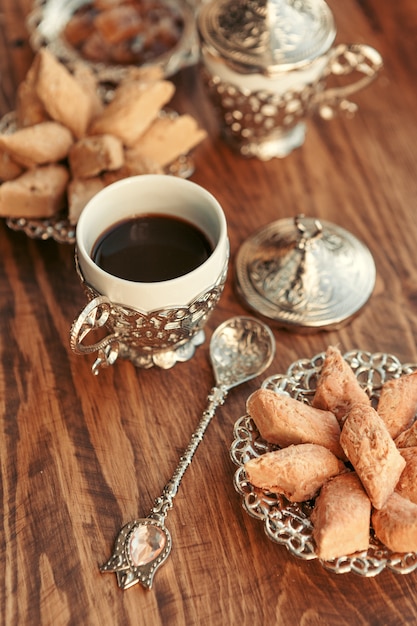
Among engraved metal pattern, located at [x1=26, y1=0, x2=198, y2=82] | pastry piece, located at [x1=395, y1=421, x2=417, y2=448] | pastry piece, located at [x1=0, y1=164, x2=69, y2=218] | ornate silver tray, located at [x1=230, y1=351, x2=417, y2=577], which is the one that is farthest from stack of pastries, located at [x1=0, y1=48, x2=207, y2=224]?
pastry piece, located at [x1=395, y1=421, x2=417, y2=448]

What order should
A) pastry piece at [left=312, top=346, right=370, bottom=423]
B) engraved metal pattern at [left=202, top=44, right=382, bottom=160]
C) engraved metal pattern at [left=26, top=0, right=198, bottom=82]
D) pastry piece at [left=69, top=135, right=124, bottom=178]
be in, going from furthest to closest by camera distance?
engraved metal pattern at [left=26, top=0, right=198, bottom=82] < engraved metal pattern at [left=202, top=44, right=382, bottom=160] < pastry piece at [left=69, top=135, right=124, bottom=178] < pastry piece at [left=312, top=346, right=370, bottom=423]

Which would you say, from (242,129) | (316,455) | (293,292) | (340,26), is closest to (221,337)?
(293,292)

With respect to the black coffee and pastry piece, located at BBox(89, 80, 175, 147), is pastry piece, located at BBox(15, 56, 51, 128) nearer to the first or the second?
pastry piece, located at BBox(89, 80, 175, 147)

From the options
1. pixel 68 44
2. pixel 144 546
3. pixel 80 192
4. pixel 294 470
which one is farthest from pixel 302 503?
pixel 68 44

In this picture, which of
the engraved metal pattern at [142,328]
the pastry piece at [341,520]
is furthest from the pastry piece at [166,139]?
the pastry piece at [341,520]

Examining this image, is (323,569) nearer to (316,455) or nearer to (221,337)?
(316,455)

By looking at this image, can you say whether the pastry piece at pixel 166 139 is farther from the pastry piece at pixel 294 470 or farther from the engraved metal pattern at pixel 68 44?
the pastry piece at pixel 294 470

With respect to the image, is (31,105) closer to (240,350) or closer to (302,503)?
(240,350)
